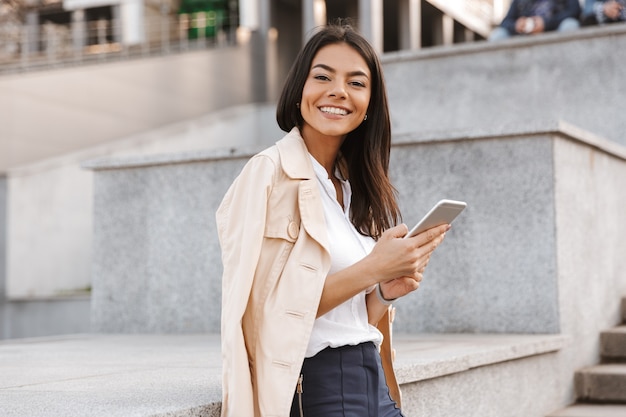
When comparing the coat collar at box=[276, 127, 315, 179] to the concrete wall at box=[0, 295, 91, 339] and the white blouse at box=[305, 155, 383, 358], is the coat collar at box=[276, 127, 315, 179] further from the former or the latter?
the concrete wall at box=[0, 295, 91, 339]

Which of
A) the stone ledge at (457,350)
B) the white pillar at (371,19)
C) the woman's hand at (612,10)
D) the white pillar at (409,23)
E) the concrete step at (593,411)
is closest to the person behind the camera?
the stone ledge at (457,350)

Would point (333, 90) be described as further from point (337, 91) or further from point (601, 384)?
point (601, 384)

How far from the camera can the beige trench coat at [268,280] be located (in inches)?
108

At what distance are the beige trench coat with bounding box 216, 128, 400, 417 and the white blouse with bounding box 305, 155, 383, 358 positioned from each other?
0.10 m

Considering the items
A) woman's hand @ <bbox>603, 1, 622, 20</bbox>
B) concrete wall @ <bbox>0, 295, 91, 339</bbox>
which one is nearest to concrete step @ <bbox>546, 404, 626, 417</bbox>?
woman's hand @ <bbox>603, 1, 622, 20</bbox>

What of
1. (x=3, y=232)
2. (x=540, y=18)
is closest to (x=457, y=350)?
(x=540, y=18)

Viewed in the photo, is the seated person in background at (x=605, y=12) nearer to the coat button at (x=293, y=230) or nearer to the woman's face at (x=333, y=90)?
the woman's face at (x=333, y=90)

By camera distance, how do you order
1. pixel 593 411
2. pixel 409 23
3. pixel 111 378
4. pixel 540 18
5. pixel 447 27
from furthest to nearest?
pixel 447 27
pixel 409 23
pixel 540 18
pixel 593 411
pixel 111 378

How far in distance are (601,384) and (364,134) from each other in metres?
4.09

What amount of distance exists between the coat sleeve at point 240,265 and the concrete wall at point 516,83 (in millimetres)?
6440

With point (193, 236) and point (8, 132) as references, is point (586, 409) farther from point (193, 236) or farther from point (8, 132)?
point (8, 132)

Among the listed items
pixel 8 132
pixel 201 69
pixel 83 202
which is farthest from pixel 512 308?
pixel 201 69

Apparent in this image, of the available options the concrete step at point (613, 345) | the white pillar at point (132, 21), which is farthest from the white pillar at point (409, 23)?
the concrete step at point (613, 345)

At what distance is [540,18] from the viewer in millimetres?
10836
